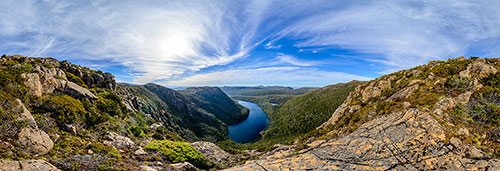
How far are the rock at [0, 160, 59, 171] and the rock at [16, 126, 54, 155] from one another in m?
1.40

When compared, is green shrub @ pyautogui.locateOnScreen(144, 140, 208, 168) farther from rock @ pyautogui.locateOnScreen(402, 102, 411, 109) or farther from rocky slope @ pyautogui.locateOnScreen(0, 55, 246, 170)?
rock @ pyautogui.locateOnScreen(402, 102, 411, 109)

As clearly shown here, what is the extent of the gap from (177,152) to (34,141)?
808 cm

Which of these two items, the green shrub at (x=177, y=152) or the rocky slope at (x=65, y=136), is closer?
the rocky slope at (x=65, y=136)

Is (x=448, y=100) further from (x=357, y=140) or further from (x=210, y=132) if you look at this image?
(x=210, y=132)

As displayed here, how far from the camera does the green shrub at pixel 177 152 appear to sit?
13.5m

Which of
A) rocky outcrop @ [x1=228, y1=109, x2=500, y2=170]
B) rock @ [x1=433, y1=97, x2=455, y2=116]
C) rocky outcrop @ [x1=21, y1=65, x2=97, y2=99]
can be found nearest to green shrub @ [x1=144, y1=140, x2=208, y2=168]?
rocky outcrop @ [x1=228, y1=109, x2=500, y2=170]

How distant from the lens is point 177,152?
14.1 metres

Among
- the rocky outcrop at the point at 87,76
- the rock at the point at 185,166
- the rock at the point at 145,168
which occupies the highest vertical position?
the rocky outcrop at the point at 87,76

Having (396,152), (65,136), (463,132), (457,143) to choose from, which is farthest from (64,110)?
(463,132)

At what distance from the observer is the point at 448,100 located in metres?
9.49

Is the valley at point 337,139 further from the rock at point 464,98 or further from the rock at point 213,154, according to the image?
the rock at point 213,154

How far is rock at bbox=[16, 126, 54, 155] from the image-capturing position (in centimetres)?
791

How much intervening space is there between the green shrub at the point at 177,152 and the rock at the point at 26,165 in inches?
266

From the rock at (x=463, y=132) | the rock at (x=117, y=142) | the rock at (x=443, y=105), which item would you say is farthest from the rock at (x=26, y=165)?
the rock at (x=443, y=105)
